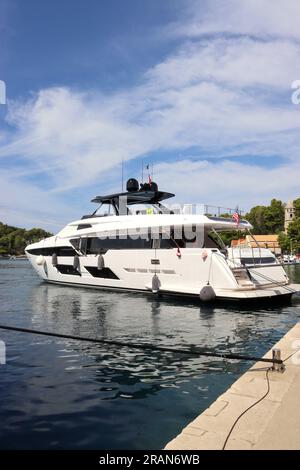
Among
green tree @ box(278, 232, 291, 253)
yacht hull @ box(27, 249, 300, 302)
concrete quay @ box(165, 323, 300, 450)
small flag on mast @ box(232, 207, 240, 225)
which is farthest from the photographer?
green tree @ box(278, 232, 291, 253)

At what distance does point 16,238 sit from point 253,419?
438 feet

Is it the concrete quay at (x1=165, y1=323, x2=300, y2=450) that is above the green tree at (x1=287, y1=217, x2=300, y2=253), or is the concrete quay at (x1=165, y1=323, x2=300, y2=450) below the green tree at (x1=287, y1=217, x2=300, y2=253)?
below

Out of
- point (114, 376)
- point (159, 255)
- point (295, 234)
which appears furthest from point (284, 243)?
point (114, 376)

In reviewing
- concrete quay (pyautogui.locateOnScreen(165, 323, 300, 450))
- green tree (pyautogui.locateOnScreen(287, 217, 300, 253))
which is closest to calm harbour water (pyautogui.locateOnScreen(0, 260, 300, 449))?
concrete quay (pyautogui.locateOnScreen(165, 323, 300, 450))

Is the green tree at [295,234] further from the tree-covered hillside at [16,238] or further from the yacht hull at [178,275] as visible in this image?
the tree-covered hillside at [16,238]

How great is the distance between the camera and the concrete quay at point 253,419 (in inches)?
149

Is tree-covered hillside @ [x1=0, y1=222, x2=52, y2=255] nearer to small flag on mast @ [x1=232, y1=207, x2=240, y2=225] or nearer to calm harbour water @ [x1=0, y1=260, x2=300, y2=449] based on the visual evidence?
small flag on mast @ [x1=232, y1=207, x2=240, y2=225]

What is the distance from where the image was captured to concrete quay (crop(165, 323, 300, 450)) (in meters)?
3.79

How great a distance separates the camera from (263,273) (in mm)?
16344

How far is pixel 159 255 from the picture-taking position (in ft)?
56.1

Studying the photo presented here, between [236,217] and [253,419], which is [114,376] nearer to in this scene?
[253,419]

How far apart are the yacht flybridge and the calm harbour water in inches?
98.3

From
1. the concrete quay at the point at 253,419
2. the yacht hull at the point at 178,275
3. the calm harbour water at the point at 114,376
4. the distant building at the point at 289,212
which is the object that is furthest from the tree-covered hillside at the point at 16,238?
the concrete quay at the point at 253,419

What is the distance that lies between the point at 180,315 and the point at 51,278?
500 inches
